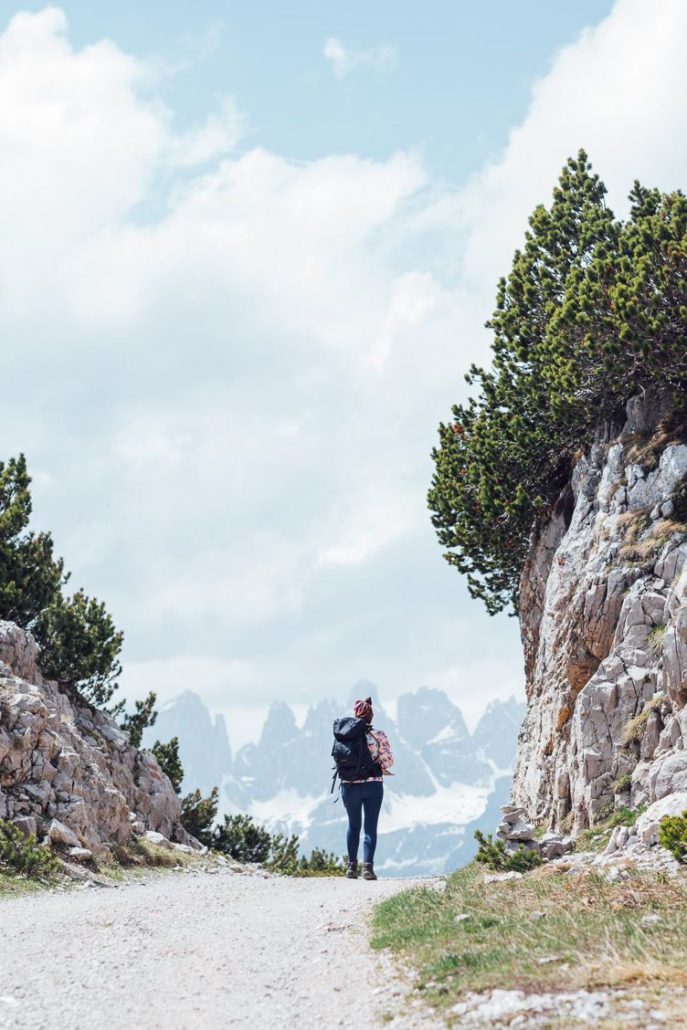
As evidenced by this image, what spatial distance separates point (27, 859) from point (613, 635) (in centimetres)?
1531

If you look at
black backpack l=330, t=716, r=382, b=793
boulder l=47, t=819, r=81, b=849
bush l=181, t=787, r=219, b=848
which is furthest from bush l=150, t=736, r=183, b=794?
black backpack l=330, t=716, r=382, b=793

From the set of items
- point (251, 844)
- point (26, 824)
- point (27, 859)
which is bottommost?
point (27, 859)

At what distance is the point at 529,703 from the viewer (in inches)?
1192

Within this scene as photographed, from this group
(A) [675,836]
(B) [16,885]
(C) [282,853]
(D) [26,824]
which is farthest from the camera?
(C) [282,853]

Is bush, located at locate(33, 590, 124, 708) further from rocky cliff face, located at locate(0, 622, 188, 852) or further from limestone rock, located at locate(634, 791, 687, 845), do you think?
limestone rock, located at locate(634, 791, 687, 845)

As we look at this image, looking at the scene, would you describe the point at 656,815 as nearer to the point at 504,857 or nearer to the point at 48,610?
the point at 504,857

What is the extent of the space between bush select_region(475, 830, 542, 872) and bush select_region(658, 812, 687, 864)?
3.77 meters

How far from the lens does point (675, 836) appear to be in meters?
11.8

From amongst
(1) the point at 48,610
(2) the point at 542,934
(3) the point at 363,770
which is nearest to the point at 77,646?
(1) the point at 48,610

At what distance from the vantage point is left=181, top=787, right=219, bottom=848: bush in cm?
4166

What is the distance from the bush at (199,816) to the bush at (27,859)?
25323 millimetres

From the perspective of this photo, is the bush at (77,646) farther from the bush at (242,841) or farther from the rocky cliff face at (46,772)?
the bush at (242,841)

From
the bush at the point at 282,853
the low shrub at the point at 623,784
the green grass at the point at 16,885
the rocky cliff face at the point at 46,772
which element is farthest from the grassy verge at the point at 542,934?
the bush at the point at 282,853

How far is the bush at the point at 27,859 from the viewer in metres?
16.5
